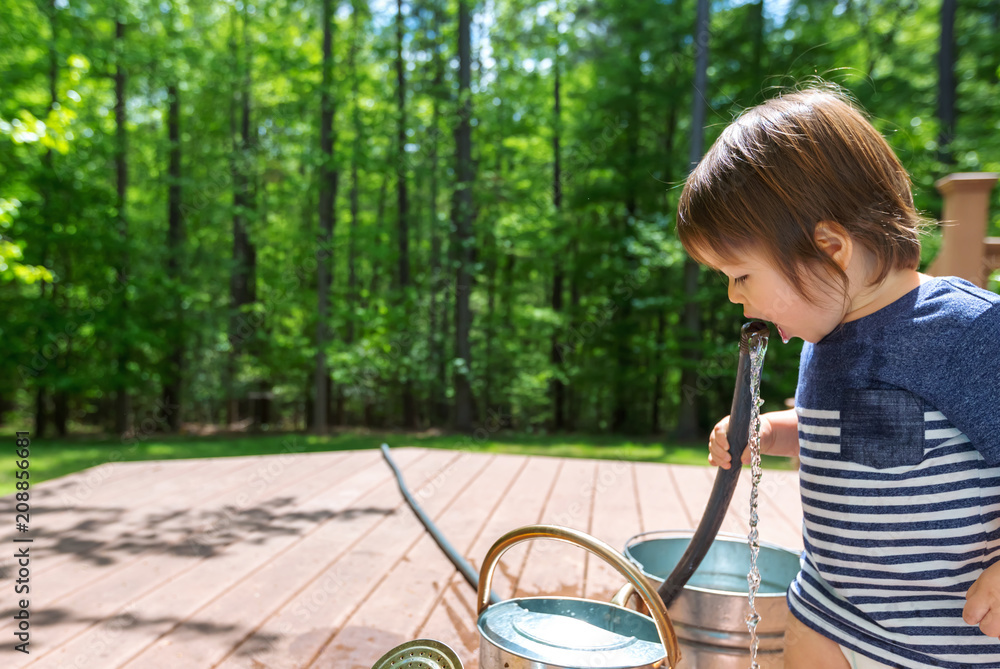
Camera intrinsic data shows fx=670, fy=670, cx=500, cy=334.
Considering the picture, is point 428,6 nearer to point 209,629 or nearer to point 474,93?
point 474,93

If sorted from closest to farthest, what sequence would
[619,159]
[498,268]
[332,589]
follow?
[332,589]
[619,159]
[498,268]

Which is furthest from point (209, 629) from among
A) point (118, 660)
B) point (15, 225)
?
point (15, 225)

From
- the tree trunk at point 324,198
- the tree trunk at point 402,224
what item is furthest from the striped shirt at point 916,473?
the tree trunk at point 402,224

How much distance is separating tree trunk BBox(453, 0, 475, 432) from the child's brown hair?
27.2 feet

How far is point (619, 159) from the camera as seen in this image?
1041 centimetres

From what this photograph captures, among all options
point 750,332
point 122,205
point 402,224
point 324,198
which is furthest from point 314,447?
point 750,332

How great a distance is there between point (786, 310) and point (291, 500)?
2.53 metres

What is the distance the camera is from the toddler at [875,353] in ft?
2.96

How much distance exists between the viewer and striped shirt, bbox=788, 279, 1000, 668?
886 mm

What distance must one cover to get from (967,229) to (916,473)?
1.60m

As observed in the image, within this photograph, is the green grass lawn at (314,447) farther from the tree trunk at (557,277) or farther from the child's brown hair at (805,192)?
the child's brown hair at (805,192)

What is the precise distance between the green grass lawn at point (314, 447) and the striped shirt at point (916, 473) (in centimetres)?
554

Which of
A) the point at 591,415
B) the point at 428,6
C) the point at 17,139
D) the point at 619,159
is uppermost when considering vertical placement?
the point at 428,6

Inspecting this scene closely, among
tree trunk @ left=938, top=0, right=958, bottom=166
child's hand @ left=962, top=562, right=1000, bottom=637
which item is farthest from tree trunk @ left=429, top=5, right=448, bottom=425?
child's hand @ left=962, top=562, right=1000, bottom=637
